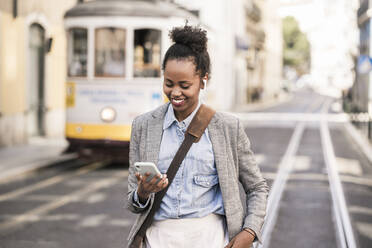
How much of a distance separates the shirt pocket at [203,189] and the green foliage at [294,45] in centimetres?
8880

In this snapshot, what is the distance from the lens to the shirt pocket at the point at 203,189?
8.61 feet

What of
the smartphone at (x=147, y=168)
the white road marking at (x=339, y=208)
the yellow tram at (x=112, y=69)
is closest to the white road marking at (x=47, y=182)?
the yellow tram at (x=112, y=69)

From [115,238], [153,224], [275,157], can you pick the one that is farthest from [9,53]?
[153,224]

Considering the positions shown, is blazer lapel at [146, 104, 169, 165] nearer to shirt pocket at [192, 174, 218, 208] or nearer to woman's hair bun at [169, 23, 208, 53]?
shirt pocket at [192, 174, 218, 208]

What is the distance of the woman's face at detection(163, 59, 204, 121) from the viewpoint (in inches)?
101

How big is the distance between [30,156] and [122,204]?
5.47 m

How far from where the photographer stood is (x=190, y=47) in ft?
8.53

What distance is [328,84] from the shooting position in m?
121

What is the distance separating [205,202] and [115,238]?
421 centimetres

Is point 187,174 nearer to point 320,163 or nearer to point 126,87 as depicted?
point 126,87

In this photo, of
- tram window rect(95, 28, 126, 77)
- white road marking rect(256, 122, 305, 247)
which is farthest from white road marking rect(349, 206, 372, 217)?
tram window rect(95, 28, 126, 77)

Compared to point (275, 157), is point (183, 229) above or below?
above

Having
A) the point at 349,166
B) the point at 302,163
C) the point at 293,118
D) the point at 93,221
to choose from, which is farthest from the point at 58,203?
the point at 293,118

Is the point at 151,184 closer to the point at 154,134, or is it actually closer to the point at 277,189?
the point at 154,134
